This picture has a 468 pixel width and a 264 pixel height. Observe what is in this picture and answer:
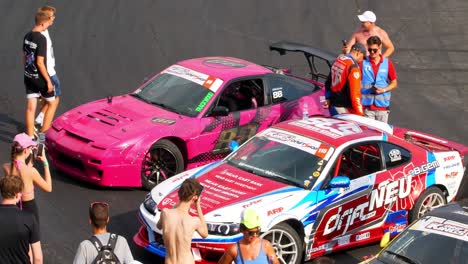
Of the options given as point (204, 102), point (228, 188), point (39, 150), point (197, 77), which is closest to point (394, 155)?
point (228, 188)

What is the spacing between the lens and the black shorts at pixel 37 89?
13.7 m

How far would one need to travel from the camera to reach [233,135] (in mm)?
13898

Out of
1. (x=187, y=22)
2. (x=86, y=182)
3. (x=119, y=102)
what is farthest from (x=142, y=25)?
(x=86, y=182)

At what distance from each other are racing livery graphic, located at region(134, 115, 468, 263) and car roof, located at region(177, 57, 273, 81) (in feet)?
7.13

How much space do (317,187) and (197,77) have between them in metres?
3.86

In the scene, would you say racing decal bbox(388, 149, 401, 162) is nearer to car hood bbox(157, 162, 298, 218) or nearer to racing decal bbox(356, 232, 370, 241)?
racing decal bbox(356, 232, 370, 241)

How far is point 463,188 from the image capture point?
1219 cm

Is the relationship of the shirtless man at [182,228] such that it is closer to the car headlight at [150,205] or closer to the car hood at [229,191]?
the car hood at [229,191]

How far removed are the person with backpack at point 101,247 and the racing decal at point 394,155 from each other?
483cm

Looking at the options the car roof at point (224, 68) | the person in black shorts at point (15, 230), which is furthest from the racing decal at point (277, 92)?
the person in black shorts at point (15, 230)

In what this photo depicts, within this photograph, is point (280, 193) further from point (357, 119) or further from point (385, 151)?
point (357, 119)

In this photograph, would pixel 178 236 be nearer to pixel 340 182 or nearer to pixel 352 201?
pixel 340 182

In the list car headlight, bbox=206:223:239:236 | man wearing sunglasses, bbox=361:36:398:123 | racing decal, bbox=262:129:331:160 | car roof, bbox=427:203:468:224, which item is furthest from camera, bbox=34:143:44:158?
man wearing sunglasses, bbox=361:36:398:123

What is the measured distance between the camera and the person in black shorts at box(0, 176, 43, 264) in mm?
8062
